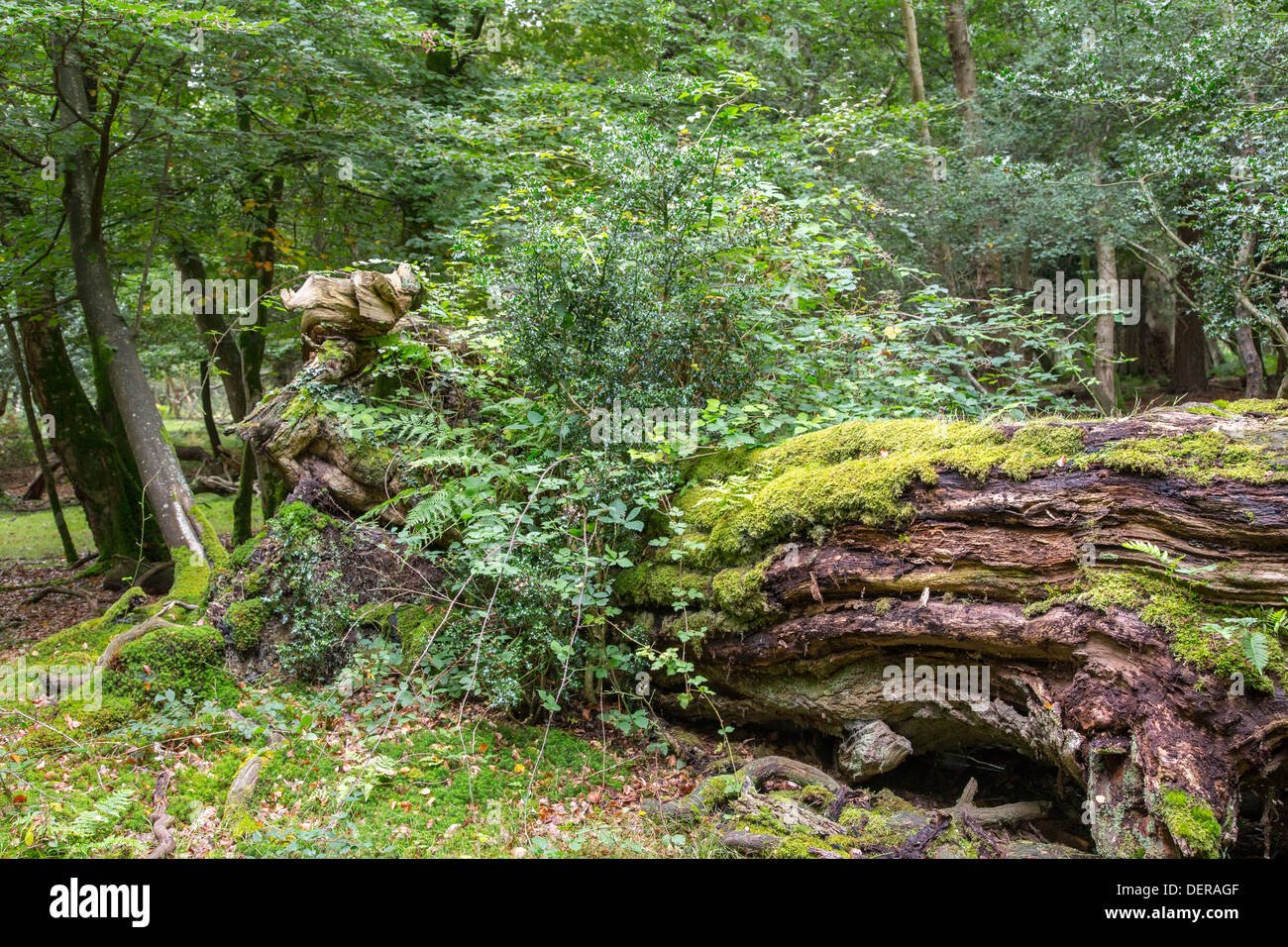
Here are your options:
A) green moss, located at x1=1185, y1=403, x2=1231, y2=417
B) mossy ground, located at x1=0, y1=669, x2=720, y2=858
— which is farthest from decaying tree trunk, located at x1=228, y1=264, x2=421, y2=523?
green moss, located at x1=1185, y1=403, x2=1231, y2=417

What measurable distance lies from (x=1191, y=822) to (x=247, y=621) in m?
5.75

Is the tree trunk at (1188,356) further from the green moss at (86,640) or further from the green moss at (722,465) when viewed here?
the green moss at (86,640)

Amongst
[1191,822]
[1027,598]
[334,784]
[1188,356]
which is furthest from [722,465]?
[1188,356]

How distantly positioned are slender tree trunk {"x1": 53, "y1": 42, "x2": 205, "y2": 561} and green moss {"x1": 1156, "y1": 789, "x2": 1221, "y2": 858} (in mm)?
8044

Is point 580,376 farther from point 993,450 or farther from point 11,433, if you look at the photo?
point 11,433

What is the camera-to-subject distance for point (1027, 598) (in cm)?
365

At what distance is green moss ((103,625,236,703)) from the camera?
520cm

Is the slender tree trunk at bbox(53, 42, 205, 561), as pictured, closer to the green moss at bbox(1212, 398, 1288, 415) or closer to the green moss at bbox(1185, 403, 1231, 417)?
the green moss at bbox(1185, 403, 1231, 417)

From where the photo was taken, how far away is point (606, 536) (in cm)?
506

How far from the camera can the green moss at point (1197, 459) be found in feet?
10.6

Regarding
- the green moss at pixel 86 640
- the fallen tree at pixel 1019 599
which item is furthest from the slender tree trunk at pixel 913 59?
the green moss at pixel 86 640

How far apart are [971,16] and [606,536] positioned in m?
17.4

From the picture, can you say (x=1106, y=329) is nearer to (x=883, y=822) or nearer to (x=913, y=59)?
(x=913, y=59)
